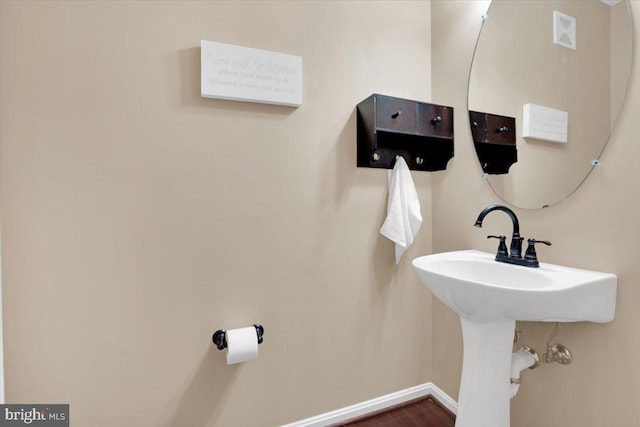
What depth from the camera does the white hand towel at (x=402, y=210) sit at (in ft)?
4.80

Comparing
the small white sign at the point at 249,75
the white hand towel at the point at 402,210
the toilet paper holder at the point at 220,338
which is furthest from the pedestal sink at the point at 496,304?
the small white sign at the point at 249,75

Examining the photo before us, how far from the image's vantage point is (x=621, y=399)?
0.96m

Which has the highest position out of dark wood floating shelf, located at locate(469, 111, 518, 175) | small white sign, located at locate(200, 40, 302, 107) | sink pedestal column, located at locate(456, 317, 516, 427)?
small white sign, located at locate(200, 40, 302, 107)

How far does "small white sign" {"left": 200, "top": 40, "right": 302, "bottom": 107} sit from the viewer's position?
1.20 m

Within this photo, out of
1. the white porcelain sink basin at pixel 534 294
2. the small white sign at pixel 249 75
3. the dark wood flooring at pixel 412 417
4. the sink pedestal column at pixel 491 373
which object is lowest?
the dark wood flooring at pixel 412 417

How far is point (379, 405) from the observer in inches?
62.0

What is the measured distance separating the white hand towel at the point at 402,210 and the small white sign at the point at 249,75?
24.1 inches

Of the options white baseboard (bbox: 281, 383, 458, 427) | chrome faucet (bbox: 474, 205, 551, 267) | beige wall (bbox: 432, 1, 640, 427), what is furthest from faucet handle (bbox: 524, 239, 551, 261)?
white baseboard (bbox: 281, 383, 458, 427)

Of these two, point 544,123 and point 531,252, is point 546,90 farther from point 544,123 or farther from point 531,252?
point 531,252

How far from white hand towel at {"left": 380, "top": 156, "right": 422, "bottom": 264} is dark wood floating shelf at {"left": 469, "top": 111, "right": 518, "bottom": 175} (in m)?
0.35

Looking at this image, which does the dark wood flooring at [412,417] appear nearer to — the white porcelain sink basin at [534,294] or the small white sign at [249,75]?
the white porcelain sink basin at [534,294]

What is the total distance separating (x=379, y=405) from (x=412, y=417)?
0.17 meters

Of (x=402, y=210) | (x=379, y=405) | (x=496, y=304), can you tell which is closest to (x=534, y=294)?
(x=496, y=304)

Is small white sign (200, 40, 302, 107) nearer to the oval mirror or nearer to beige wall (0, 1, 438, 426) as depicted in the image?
beige wall (0, 1, 438, 426)
